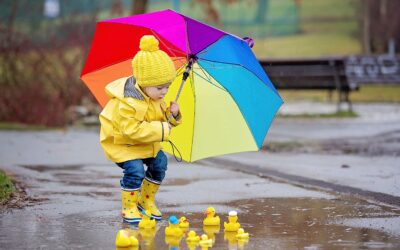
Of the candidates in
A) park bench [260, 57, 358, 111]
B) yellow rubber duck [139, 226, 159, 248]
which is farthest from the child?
park bench [260, 57, 358, 111]

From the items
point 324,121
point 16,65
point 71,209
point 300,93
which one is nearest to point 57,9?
point 300,93

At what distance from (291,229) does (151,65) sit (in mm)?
1609

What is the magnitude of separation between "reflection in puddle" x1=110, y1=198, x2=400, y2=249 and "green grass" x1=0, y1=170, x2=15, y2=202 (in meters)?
1.86

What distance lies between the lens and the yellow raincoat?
7.18 meters

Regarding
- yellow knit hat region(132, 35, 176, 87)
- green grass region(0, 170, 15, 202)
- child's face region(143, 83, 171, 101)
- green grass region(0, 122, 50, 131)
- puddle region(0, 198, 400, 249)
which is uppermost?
yellow knit hat region(132, 35, 176, 87)

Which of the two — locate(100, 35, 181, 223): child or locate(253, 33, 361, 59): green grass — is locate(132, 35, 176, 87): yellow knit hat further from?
locate(253, 33, 361, 59): green grass

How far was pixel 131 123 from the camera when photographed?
7.16 m

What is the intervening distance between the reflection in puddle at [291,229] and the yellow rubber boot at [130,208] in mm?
221

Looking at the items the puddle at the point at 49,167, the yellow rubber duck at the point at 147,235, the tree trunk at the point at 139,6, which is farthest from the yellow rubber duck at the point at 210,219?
the tree trunk at the point at 139,6

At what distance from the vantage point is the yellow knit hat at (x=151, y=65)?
7.21 metres

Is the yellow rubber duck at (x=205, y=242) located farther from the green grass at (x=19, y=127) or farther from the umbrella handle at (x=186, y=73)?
the green grass at (x=19, y=127)

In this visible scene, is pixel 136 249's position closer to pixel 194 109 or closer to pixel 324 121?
pixel 194 109

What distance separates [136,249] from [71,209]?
1.92 meters

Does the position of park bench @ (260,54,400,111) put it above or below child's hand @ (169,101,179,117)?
below
